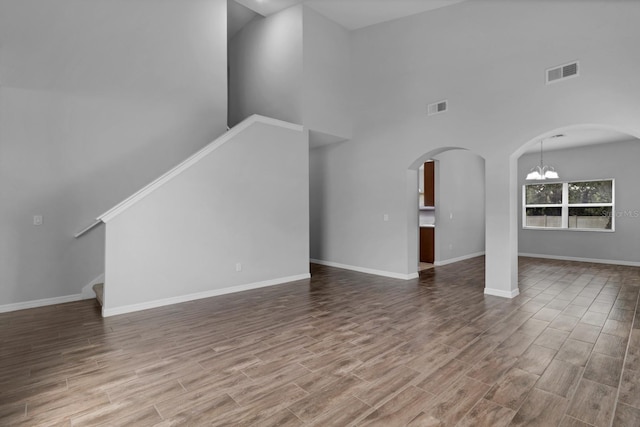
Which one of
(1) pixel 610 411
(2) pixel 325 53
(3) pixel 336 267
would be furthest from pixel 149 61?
(1) pixel 610 411

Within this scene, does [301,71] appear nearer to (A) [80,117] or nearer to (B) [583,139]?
(A) [80,117]

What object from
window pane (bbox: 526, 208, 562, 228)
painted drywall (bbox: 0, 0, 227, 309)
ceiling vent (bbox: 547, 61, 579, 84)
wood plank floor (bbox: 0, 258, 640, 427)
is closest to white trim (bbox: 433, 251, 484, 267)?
window pane (bbox: 526, 208, 562, 228)

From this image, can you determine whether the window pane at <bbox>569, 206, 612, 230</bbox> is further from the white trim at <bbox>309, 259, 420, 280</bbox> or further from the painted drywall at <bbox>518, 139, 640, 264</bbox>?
the white trim at <bbox>309, 259, 420, 280</bbox>

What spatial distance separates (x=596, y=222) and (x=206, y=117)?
31.6 feet

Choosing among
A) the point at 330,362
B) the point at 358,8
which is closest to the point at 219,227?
the point at 330,362

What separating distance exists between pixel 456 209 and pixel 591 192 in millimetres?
3477

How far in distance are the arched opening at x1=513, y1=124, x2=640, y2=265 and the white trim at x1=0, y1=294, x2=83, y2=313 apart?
28.6 feet

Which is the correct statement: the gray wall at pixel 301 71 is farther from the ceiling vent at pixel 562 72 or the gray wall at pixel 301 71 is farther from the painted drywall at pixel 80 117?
the ceiling vent at pixel 562 72

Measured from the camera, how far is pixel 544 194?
901 centimetres

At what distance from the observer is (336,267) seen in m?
7.33

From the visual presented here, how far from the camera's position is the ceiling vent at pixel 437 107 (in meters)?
5.54

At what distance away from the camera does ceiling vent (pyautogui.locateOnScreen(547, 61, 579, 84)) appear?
420 cm

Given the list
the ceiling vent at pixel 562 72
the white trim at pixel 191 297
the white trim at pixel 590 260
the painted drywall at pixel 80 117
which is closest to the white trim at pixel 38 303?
the painted drywall at pixel 80 117

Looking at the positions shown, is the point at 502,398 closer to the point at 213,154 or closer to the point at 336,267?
the point at 213,154
